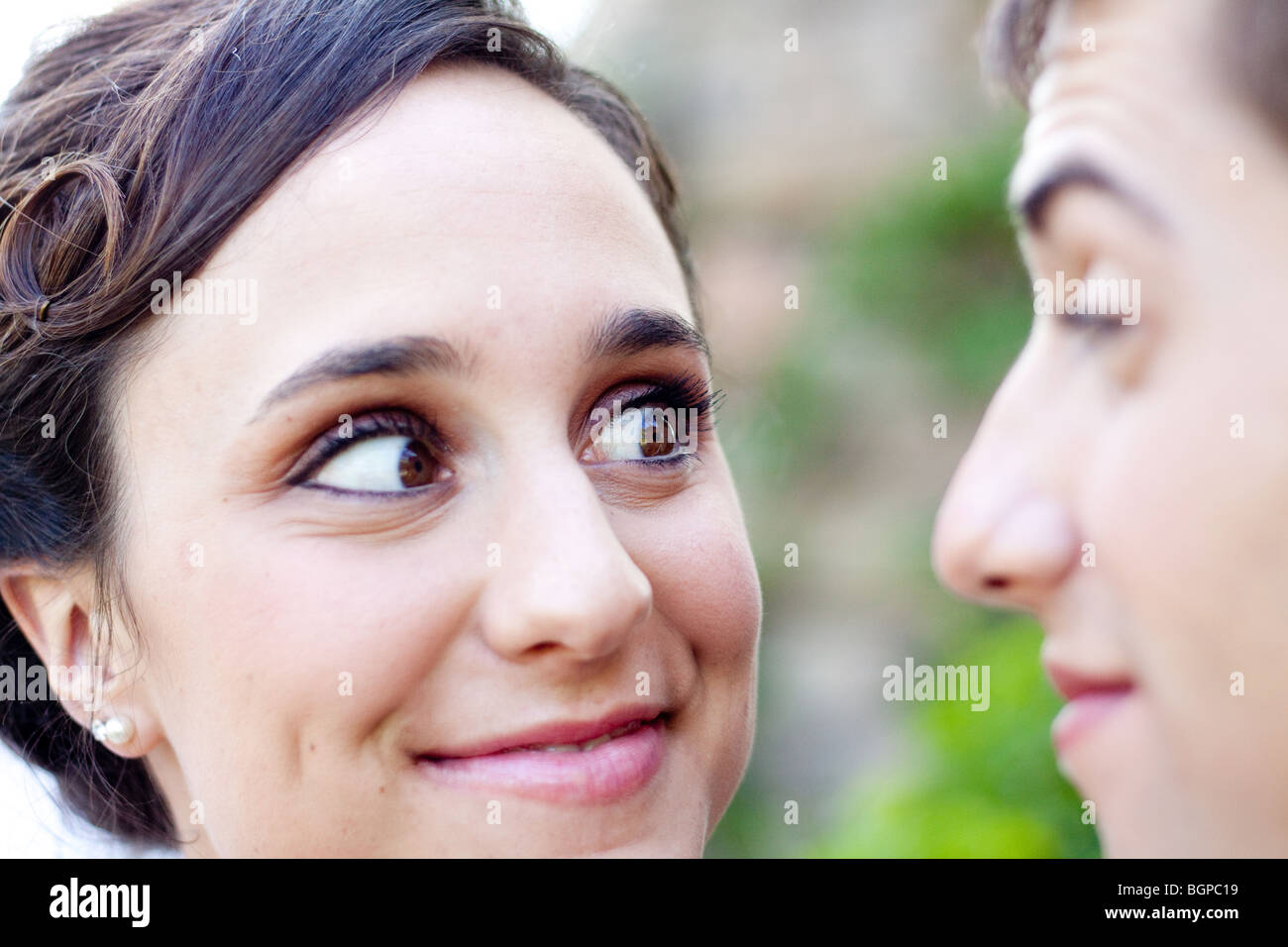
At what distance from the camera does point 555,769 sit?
4.53 feet

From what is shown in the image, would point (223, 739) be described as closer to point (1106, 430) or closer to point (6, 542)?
point (6, 542)

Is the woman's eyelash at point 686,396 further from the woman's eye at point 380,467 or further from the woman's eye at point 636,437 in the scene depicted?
the woman's eye at point 380,467

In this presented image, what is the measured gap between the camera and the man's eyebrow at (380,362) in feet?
4.40

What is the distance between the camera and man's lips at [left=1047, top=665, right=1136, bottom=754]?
3.34 feet

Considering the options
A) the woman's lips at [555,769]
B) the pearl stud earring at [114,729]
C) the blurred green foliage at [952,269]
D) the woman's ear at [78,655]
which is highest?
the blurred green foliage at [952,269]

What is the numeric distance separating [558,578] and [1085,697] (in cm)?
56

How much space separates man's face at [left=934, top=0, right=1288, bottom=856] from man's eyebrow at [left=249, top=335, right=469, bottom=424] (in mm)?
609

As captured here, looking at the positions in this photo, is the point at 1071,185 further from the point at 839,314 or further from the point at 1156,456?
the point at 839,314

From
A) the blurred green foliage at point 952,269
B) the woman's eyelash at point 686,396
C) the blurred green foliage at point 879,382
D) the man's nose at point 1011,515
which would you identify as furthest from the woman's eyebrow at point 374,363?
the blurred green foliage at point 952,269

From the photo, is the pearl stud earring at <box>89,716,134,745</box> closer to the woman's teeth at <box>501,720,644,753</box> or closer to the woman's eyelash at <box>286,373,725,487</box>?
the woman's eyelash at <box>286,373,725,487</box>

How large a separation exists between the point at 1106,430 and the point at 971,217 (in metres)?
4.42

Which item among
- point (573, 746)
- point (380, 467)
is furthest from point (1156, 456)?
point (380, 467)

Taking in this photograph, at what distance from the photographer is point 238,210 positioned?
1449 millimetres
